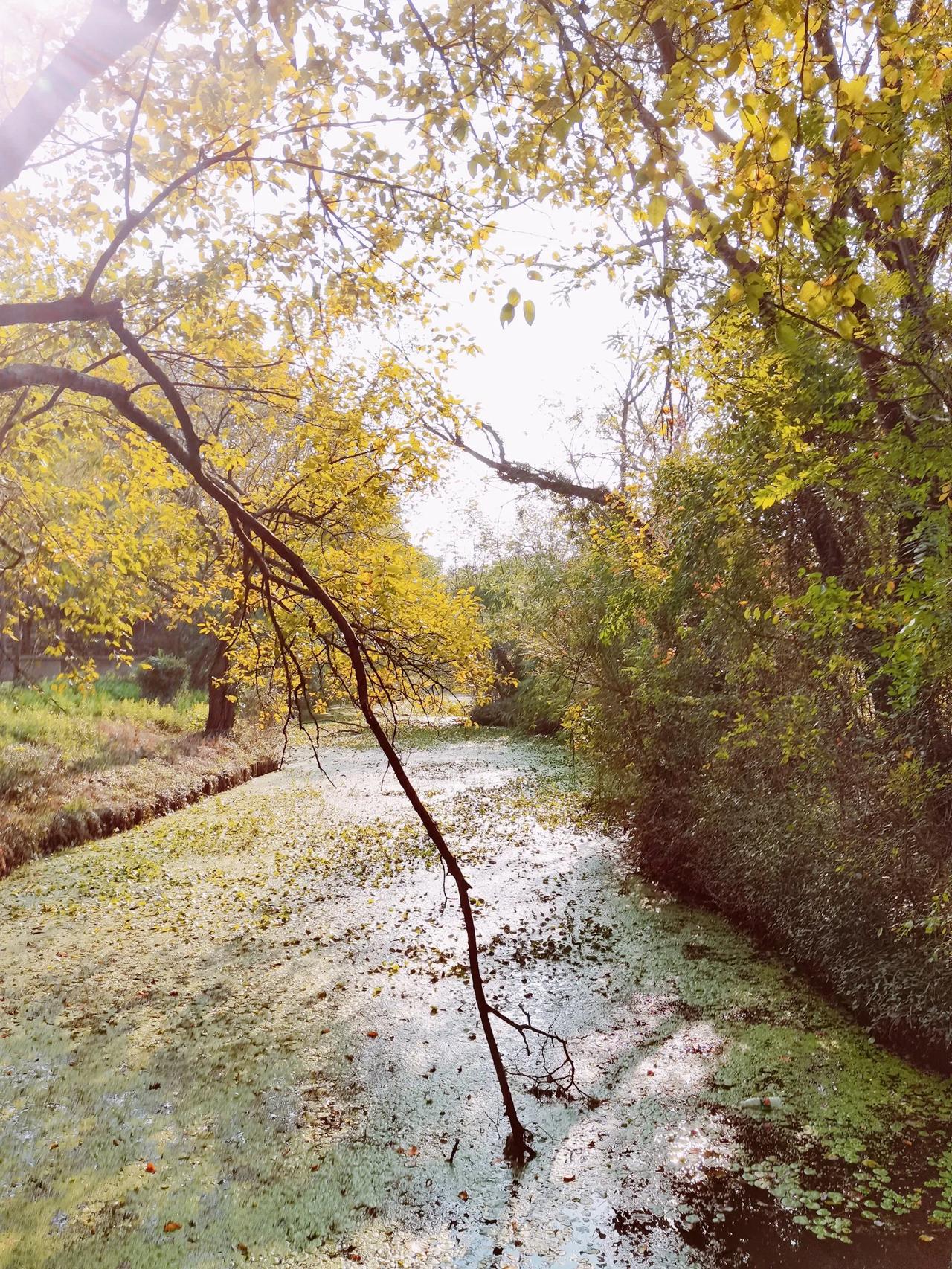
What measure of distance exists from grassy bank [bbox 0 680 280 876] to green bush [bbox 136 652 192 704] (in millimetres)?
5164

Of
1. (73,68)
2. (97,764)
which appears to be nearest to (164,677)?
(97,764)

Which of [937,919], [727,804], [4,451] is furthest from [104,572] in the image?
[937,919]

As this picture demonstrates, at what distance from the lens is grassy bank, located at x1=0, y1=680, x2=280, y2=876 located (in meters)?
7.77

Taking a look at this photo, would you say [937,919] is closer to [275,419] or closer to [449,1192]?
[449,1192]

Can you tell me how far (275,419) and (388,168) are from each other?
3.83 m

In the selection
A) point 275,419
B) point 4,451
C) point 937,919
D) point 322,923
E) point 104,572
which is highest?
→ point 275,419

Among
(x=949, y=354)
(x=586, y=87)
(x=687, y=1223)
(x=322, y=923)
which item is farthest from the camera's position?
(x=322, y=923)

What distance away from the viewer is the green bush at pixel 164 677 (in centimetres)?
1948

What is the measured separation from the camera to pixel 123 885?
21.8ft

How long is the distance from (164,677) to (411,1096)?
59.9 ft

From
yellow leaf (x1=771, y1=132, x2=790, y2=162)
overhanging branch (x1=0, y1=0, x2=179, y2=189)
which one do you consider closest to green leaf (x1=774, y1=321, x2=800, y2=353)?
yellow leaf (x1=771, y1=132, x2=790, y2=162)

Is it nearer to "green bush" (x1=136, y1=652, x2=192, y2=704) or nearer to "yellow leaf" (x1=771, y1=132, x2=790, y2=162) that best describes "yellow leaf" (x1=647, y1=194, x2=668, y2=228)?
"yellow leaf" (x1=771, y1=132, x2=790, y2=162)

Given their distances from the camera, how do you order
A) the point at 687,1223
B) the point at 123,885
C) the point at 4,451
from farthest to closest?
the point at 123,885 → the point at 4,451 → the point at 687,1223

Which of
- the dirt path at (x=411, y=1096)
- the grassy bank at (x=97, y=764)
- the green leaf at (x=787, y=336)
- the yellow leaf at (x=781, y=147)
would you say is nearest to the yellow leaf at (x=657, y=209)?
the yellow leaf at (x=781, y=147)
